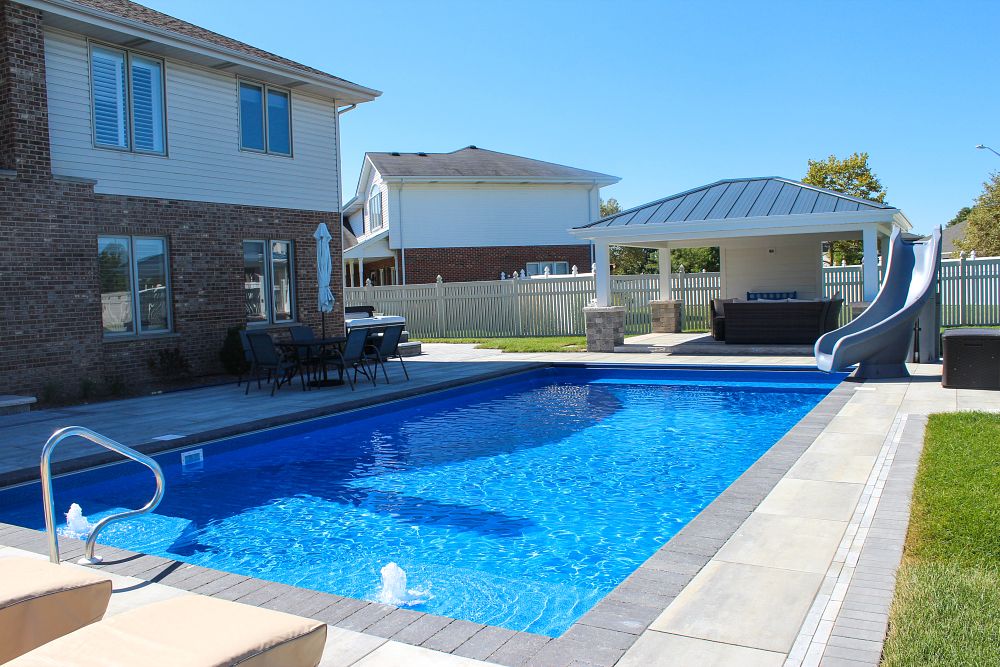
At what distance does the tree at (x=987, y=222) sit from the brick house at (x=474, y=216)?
17.6m

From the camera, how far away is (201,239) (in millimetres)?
13211

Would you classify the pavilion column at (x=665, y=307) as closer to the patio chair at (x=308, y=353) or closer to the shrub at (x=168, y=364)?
the patio chair at (x=308, y=353)

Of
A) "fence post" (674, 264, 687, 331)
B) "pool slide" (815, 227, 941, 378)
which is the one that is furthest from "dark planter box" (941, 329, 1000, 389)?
"fence post" (674, 264, 687, 331)

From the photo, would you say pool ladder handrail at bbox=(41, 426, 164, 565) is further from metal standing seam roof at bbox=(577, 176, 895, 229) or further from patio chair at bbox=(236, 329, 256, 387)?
metal standing seam roof at bbox=(577, 176, 895, 229)

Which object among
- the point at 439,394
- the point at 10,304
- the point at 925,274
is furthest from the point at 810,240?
the point at 10,304

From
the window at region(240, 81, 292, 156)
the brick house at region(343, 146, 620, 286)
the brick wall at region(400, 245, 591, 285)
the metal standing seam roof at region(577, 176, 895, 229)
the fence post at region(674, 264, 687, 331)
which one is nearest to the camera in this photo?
the window at region(240, 81, 292, 156)

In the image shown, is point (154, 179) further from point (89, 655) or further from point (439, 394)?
point (89, 655)

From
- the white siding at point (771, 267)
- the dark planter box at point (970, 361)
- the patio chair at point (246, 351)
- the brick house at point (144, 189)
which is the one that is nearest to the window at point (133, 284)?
the brick house at point (144, 189)

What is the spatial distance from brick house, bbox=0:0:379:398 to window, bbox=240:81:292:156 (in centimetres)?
3

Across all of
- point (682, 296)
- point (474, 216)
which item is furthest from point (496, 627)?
point (474, 216)

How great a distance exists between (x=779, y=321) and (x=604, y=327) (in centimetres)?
349

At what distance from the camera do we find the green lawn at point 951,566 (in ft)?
9.62

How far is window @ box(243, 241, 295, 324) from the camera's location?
14250 millimetres

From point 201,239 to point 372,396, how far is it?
496 cm
